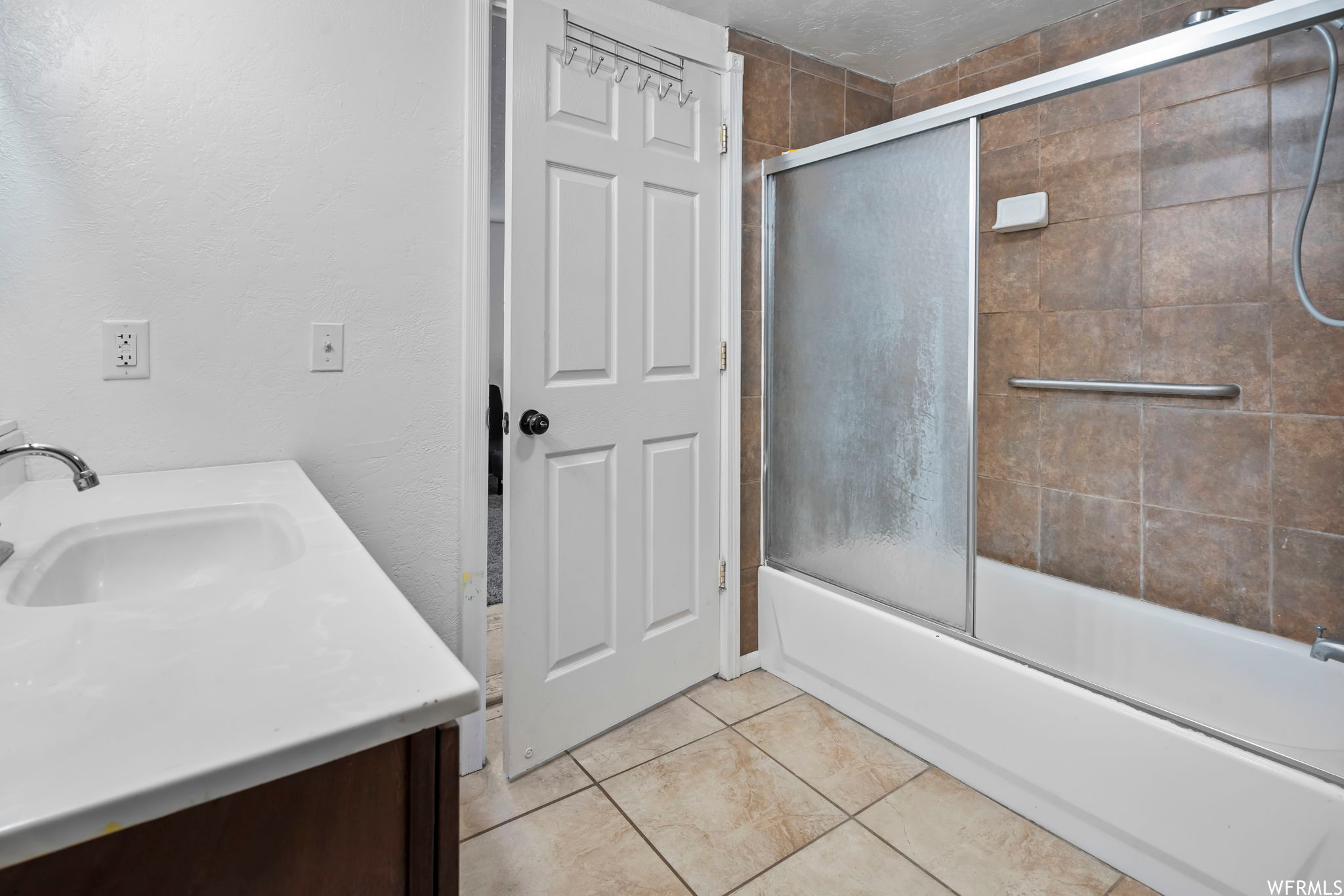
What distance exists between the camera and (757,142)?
2.22 meters

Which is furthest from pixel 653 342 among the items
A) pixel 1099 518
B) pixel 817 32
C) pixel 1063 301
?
pixel 1099 518

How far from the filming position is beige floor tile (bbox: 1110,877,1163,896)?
1.37 m

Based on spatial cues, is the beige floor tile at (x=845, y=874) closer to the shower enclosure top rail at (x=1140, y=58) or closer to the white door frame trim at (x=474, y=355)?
the white door frame trim at (x=474, y=355)

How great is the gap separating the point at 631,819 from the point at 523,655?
476mm

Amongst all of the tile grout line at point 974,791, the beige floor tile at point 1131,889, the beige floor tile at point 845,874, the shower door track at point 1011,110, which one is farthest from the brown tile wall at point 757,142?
the beige floor tile at point 1131,889

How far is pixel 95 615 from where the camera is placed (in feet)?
2.12

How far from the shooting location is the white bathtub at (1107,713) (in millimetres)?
1255

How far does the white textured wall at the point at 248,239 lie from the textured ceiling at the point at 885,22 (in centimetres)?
90

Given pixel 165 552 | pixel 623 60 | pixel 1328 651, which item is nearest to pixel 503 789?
pixel 165 552

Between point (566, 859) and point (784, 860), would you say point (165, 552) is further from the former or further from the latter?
point (784, 860)

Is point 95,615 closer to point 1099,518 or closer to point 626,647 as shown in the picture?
point 626,647

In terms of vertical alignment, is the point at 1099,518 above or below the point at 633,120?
below

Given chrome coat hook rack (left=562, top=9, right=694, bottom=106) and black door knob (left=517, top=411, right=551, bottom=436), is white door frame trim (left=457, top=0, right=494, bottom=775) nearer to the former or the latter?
black door knob (left=517, top=411, right=551, bottom=436)

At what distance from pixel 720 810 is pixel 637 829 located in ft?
0.67
